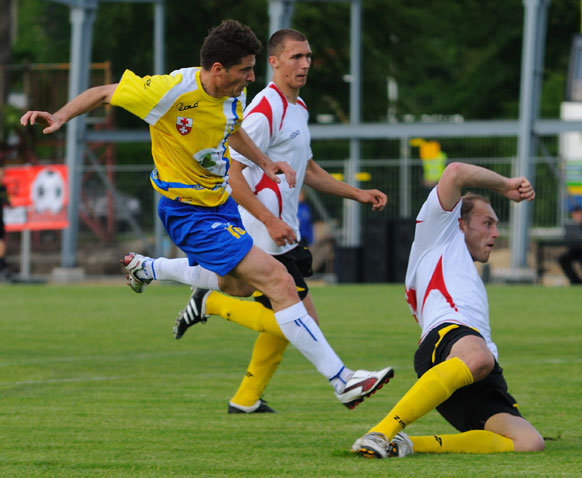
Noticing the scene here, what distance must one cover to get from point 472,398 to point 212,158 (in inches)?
79.2

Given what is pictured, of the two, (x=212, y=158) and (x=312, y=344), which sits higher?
(x=212, y=158)

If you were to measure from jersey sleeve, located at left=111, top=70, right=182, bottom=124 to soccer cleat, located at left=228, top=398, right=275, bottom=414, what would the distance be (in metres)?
1.90

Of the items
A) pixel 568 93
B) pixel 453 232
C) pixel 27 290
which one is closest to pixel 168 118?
pixel 453 232

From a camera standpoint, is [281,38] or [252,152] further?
[281,38]

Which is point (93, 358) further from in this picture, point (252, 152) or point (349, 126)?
point (349, 126)

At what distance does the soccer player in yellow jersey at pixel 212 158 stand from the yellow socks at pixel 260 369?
791 mm

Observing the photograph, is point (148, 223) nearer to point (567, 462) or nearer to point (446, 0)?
point (446, 0)

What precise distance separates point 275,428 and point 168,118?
5.85 feet

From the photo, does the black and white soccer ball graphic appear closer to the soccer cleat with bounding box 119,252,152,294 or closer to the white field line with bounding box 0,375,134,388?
the white field line with bounding box 0,375,134,388

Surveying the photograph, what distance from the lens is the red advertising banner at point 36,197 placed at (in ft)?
80.4

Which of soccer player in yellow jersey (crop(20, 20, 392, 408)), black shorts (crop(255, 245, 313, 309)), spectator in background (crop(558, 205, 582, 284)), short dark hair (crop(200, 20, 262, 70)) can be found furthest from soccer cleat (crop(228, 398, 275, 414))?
spectator in background (crop(558, 205, 582, 284))

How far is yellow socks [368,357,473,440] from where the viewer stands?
548 cm

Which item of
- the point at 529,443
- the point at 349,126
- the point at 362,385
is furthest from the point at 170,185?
the point at 349,126

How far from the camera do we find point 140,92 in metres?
6.65
